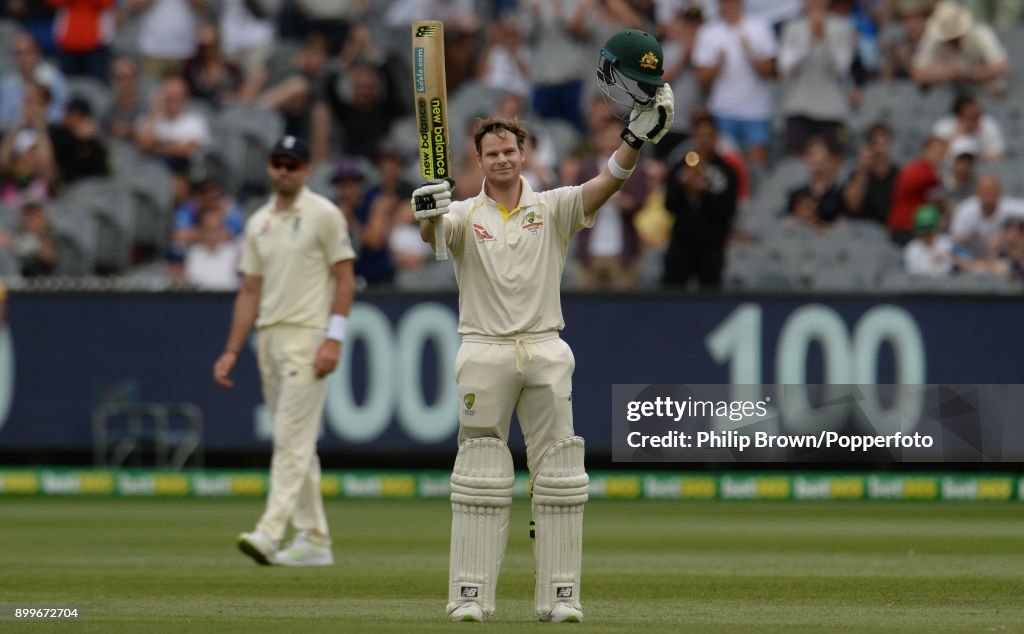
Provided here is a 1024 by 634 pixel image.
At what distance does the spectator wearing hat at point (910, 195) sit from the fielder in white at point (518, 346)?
904 centimetres

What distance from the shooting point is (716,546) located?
34.3ft

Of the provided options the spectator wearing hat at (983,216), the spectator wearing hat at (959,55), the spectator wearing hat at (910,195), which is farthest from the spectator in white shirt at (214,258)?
the spectator wearing hat at (959,55)

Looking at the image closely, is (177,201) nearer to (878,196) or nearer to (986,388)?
(878,196)

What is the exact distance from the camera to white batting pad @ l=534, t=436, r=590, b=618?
666cm

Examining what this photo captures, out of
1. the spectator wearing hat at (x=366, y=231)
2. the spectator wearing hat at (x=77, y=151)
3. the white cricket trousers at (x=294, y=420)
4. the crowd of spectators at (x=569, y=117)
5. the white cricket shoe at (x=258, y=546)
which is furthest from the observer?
the spectator wearing hat at (x=77, y=151)

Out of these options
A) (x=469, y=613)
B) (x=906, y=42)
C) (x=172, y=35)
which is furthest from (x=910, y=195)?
(x=469, y=613)

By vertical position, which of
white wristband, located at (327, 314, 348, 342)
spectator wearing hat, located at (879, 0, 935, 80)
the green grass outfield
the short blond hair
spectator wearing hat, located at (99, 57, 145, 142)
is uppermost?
spectator wearing hat, located at (879, 0, 935, 80)

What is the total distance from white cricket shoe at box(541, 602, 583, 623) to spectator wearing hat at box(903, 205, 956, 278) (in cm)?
880

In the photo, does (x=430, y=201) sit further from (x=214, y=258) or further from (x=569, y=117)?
(x=569, y=117)

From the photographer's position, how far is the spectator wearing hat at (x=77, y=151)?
17.4 m

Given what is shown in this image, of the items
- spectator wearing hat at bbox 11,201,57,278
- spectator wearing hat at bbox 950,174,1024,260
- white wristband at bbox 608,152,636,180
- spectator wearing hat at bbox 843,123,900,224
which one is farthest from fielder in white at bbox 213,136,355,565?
spectator wearing hat at bbox 843,123,900,224

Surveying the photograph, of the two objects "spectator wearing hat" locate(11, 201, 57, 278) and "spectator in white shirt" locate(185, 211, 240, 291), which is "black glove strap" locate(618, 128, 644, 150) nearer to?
"spectator in white shirt" locate(185, 211, 240, 291)

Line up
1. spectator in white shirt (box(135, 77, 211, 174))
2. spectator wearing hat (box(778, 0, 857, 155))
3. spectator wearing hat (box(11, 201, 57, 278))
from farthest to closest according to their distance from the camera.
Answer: spectator in white shirt (box(135, 77, 211, 174)), spectator wearing hat (box(778, 0, 857, 155)), spectator wearing hat (box(11, 201, 57, 278))

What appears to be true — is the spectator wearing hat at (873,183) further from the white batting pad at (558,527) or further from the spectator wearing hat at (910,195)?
the white batting pad at (558,527)
